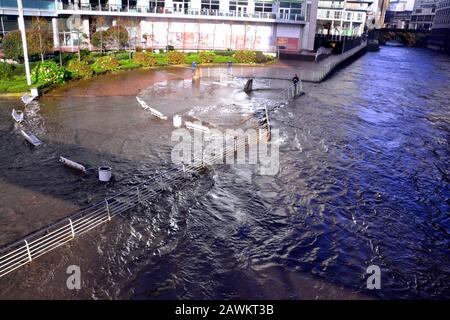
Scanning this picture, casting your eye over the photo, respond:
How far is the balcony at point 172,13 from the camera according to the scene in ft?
154

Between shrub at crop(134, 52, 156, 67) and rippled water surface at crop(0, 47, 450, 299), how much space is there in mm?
17313

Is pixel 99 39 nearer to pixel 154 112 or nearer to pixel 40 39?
pixel 40 39

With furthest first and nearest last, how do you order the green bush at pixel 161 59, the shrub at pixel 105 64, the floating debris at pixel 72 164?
the green bush at pixel 161 59
the shrub at pixel 105 64
the floating debris at pixel 72 164

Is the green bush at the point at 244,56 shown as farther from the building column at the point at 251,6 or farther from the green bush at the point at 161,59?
the building column at the point at 251,6

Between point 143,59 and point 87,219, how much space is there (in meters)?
33.7

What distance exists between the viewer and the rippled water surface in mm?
10789

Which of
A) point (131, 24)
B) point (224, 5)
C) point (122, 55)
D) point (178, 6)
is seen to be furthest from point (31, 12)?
point (224, 5)

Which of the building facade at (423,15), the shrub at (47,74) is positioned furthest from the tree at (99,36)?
the building facade at (423,15)

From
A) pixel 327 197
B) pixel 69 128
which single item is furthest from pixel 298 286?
pixel 69 128

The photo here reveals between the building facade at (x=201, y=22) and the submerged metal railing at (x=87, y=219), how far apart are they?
3492 cm

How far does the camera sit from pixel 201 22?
182ft

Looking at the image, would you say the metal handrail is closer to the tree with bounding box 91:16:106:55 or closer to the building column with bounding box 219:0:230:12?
the tree with bounding box 91:16:106:55
